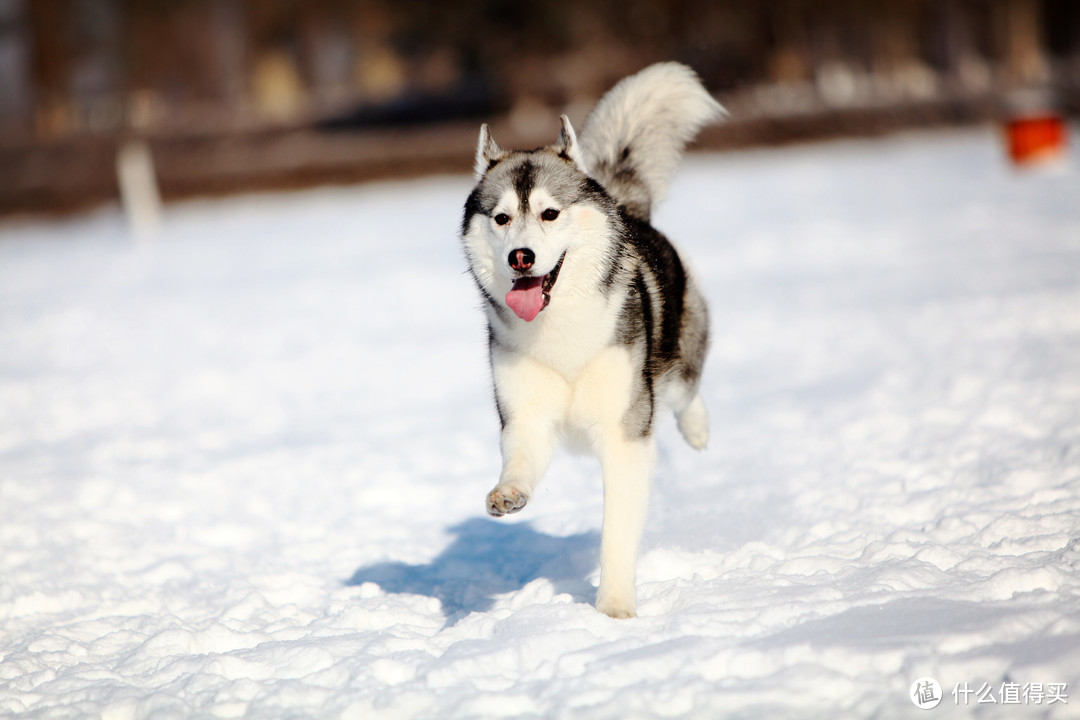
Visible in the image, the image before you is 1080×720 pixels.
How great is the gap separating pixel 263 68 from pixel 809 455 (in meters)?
35.5

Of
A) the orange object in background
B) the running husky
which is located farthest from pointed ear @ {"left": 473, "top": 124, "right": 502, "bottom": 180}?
the orange object in background

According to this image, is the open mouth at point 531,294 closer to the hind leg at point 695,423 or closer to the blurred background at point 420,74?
the hind leg at point 695,423

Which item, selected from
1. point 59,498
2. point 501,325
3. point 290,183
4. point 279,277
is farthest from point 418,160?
point 501,325

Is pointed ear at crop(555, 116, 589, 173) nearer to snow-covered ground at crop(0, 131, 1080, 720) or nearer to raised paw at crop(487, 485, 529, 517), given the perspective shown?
raised paw at crop(487, 485, 529, 517)

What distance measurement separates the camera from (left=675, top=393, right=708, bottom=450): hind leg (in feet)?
14.9

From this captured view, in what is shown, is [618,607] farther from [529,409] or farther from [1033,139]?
[1033,139]

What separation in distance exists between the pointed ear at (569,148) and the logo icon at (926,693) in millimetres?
1947

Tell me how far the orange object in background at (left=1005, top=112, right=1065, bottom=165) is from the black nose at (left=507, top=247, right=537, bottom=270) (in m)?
14.0

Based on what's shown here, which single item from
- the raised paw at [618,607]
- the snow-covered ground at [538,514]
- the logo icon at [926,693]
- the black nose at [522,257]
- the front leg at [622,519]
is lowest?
the snow-covered ground at [538,514]

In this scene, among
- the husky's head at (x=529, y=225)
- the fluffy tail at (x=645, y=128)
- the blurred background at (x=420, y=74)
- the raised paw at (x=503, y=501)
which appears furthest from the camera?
the blurred background at (x=420, y=74)

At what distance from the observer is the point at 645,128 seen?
4449 millimetres

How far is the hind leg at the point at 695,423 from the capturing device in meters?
4.54

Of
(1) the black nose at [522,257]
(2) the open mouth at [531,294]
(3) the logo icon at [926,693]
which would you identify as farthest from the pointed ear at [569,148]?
(3) the logo icon at [926,693]

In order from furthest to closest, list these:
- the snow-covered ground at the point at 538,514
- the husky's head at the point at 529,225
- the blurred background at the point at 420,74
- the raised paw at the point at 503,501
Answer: the blurred background at the point at 420,74 < the husky's head at the point at 529,225 < the raised paw at the point at 503,501 < the snow-covered ground at the point at 538,514
